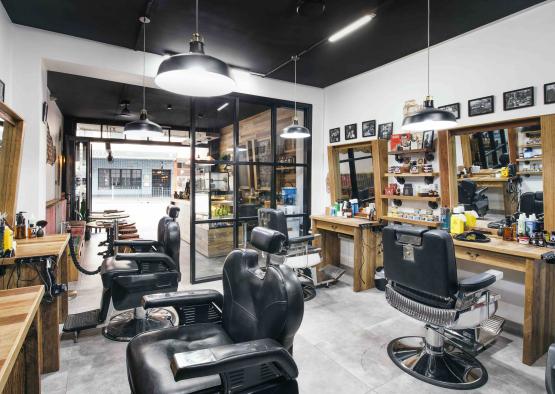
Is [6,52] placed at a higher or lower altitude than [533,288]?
higher

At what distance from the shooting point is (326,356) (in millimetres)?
2426

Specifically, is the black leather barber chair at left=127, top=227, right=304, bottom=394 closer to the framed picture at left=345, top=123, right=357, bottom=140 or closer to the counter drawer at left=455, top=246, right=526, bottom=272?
the counter drawer at left=455, top=246, right=526, bottom=272

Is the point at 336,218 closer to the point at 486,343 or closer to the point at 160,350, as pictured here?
the point at 486,343

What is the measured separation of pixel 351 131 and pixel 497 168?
80.4 inches

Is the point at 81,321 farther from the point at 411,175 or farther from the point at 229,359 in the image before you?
the point at 411,175

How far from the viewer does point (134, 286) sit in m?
2.63

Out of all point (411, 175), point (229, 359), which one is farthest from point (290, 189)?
point (229, 359)

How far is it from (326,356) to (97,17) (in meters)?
3.62

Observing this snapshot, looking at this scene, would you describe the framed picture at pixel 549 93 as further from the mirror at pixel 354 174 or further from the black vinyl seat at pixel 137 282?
the black vinyl seat at pixel 137 282

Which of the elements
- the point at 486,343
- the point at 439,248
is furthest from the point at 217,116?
the point at 486,343

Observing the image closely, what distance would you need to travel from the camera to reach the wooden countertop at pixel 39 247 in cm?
204

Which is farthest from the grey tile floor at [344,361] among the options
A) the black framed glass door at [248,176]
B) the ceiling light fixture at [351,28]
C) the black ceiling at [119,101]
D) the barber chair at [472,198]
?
the black ceiling at [119,101]

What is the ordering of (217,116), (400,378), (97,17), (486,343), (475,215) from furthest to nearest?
(217,116)
(475,215)
(97,17)
(486,343)
(400,378)

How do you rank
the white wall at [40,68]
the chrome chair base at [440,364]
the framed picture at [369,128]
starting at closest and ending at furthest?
the chrome chair base at [440,364] < the white wall at [40,68] < the framed picture at [369,128]
